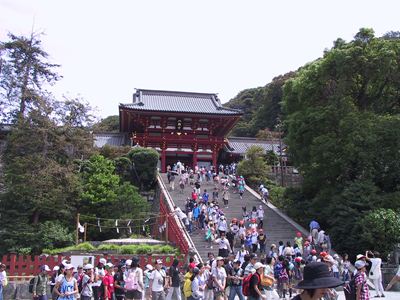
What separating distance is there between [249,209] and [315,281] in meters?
22.3

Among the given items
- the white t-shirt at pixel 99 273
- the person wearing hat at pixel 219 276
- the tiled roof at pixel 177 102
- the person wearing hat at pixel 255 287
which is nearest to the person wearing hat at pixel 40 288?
the white t-shirt at pixel 99 273

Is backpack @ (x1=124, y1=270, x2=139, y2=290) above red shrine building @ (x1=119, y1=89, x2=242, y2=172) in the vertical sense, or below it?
below

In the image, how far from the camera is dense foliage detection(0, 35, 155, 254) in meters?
23.0

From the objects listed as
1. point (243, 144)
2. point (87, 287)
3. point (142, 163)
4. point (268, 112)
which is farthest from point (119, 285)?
point (268, 112)

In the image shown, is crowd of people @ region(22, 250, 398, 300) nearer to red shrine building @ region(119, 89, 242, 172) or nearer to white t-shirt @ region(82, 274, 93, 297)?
white t-shirt @ region(82, 274, 93, 297)

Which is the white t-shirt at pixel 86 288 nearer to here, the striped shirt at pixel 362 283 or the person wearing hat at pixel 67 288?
the person wearing hat at pixel 67 288

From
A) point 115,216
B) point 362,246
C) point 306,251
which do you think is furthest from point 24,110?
point 362,246

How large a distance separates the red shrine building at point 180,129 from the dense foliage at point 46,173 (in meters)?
9.98

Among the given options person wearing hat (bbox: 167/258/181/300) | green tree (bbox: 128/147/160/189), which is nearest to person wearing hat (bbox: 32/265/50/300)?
person wearing hat (bbox: 167/258/181/300)

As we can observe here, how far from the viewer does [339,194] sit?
21.4m

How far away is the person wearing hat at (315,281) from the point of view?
3.25 meters

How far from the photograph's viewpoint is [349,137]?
69.5 ft

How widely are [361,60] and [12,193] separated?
19125 mm

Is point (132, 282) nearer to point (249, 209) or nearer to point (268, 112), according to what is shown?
point (249, 209)
